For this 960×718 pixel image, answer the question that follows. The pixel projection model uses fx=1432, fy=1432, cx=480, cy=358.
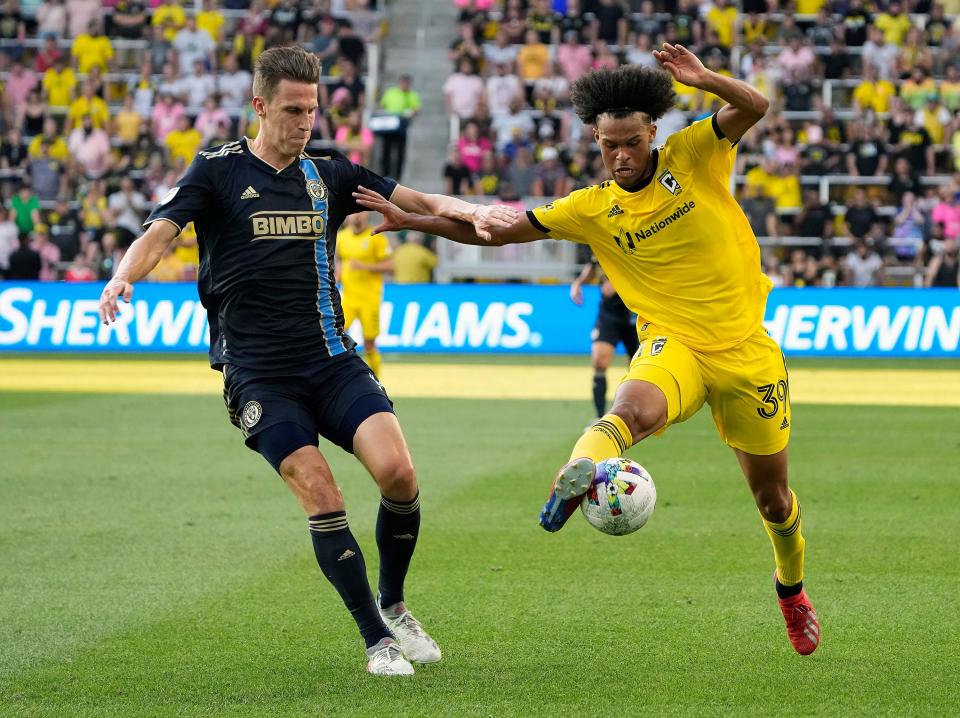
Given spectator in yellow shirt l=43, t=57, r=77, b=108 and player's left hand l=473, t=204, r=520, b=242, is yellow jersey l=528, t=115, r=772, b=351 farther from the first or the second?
spectator in yellow shirt l=43, t=57, r=77, b=108

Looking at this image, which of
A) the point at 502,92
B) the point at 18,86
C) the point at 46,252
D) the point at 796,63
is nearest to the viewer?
the point at 46,252

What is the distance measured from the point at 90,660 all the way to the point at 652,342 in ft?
8.92

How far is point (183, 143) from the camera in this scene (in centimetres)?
2739

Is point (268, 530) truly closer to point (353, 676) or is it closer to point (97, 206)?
point (353, 676)

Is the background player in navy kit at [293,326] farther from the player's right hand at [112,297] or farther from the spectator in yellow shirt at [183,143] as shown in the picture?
the spectator in yellow shirt at [183,143]

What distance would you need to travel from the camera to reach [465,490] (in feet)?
35.1

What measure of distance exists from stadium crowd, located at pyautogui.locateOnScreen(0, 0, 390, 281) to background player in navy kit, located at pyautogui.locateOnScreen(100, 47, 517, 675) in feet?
62.5

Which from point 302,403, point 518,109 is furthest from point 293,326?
point 518,109

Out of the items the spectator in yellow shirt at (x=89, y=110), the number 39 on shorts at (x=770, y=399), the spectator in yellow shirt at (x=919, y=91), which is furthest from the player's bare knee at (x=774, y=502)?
the spectator in yellow shirt at (x=89, y=110)

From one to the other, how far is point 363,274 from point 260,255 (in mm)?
11801

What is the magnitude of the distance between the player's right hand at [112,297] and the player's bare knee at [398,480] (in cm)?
122

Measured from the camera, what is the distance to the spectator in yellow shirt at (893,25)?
A: 27.7 meters

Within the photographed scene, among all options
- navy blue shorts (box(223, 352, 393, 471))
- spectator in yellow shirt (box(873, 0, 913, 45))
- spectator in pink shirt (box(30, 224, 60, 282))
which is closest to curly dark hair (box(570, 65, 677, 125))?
navy blue shorts (box(223, 352, 393, 471))

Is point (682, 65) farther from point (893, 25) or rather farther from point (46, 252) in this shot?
point (893, 25)
